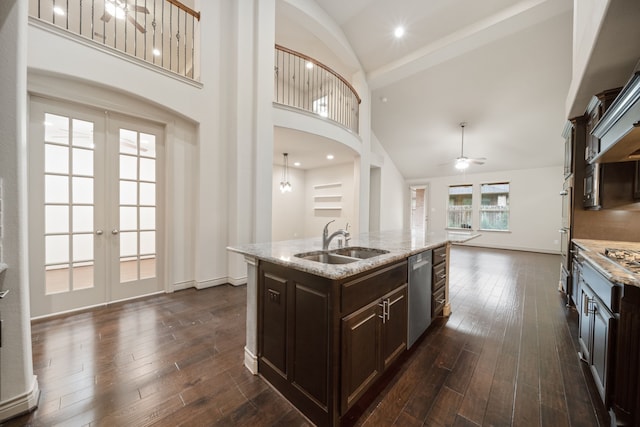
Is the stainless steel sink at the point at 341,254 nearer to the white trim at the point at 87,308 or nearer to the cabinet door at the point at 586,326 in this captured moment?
the cabinet door at the point at 586,326

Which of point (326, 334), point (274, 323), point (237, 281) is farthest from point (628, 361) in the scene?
point (237, 281)

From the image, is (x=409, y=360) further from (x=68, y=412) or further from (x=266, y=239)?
(x=266, y=239)

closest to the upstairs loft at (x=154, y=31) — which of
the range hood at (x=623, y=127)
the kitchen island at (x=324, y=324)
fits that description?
the kitchen island at (x=324, y=324)

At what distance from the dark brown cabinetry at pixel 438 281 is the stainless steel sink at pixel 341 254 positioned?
0.82 meters

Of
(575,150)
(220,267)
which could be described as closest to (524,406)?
(575,150)

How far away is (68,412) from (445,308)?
3332 millimetres

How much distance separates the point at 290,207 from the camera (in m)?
7.90

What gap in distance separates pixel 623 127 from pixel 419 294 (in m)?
1.81

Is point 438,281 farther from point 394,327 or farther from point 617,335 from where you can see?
point 617,335

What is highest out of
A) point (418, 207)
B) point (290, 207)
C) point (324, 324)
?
point (418, 207)

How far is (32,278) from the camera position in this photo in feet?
8.42

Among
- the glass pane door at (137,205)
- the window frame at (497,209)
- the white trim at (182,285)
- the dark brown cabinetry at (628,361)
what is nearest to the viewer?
the dark brown cabinetry at (628,361)

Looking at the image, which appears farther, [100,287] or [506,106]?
[506,106]

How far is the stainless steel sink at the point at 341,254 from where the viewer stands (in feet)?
6.21
